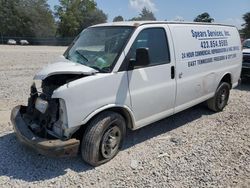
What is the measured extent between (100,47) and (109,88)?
810 mm

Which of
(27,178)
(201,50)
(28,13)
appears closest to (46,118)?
(27,178)

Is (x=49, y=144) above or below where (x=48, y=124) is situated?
below

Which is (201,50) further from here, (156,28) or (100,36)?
(100,36)

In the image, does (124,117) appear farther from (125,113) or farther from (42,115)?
(42,115)

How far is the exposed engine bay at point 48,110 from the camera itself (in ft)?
12.8

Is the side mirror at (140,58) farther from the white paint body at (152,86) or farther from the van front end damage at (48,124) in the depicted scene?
the van front end damage at (48,124)

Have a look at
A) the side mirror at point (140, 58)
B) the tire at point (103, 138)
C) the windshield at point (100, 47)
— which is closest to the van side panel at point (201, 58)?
the side mirror at point (140, 58)

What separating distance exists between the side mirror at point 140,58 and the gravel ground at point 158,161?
1.47 meters

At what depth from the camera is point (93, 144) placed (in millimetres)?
4000

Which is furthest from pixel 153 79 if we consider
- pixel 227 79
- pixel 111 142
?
pixel 227 79

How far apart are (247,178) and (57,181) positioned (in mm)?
2683

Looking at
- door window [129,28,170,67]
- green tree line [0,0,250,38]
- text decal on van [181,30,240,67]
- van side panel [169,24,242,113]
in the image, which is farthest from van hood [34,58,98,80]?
green tree line [0,0,250,38]

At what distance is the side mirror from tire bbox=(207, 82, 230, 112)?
9.52ft

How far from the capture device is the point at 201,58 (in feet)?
18.8
